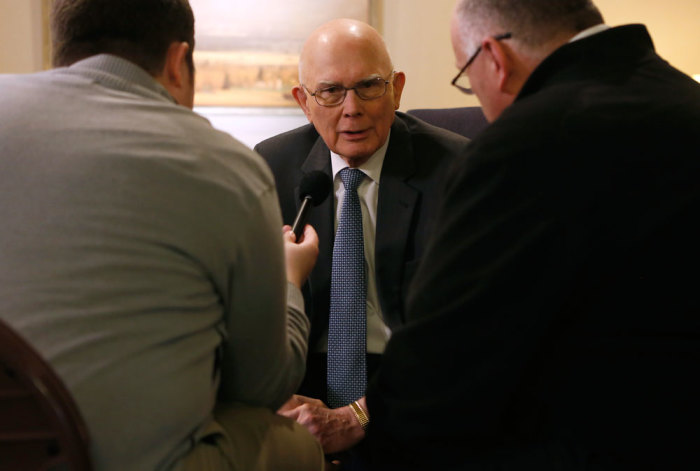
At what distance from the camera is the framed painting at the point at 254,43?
3.45 m

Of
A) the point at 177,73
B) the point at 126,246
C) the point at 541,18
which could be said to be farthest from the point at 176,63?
the point at 541,18

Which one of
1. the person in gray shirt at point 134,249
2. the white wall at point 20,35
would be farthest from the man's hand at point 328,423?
the white wall at point 20,35

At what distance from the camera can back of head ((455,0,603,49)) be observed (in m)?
1.11

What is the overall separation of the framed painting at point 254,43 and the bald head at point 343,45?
68.5 inches

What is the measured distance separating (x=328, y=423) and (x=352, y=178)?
24.1 inches

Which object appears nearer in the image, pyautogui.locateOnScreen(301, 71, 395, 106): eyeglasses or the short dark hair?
the short dark hair

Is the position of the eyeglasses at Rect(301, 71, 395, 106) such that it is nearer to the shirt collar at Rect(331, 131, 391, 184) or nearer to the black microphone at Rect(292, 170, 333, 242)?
the shirt collar at Rect(331, 131, 391, 184)

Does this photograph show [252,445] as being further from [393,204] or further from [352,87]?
[352,87]

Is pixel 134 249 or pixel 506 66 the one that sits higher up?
pixel 506 66

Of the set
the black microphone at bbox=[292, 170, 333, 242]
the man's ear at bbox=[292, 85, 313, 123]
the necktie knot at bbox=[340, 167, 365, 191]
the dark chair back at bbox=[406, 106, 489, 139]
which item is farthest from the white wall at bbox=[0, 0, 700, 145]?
the black microphone at bbox=[292, 170, 333, 242]

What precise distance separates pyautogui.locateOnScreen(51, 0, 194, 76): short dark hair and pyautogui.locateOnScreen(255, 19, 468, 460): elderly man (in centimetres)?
78

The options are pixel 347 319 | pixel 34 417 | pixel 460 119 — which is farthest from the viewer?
pixel 460 119

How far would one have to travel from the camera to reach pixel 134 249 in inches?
32.4

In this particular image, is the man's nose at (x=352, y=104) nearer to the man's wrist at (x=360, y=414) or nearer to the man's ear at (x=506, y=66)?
the man's ear at (x=506, y=66)
